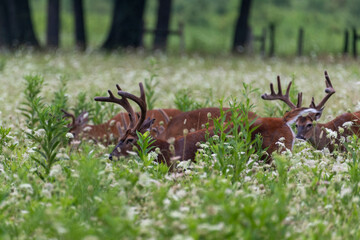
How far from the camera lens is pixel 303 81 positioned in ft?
39.6

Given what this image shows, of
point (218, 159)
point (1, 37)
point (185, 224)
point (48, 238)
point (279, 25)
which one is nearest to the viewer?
point (185, 224)

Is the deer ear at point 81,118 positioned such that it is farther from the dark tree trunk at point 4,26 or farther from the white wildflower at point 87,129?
the dark tree trunk at point 4,26

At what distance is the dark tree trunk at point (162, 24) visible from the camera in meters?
22.3

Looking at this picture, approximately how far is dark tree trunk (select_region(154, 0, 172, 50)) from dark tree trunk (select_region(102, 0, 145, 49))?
0.73m

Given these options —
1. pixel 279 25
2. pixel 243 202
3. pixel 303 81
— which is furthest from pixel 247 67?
pixel 279 25

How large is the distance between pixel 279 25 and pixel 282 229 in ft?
120

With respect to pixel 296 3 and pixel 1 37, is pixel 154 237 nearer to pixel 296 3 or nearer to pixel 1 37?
pixel 1 37

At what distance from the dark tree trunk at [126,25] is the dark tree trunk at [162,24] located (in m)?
0.73

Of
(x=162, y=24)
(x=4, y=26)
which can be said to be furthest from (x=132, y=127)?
(x=4, y=26)

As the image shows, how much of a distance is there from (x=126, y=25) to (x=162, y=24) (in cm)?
180

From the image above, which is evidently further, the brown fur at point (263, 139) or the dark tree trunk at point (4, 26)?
the dark tree trunk at point (4, 26)

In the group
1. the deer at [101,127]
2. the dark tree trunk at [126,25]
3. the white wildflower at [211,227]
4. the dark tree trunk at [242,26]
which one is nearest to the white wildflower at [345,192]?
the white wildflower at [211,227]

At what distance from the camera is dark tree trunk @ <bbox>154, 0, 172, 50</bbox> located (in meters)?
22.3

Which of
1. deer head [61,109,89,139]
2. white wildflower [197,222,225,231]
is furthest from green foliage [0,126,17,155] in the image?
white wildflower [197,222,225,231]
